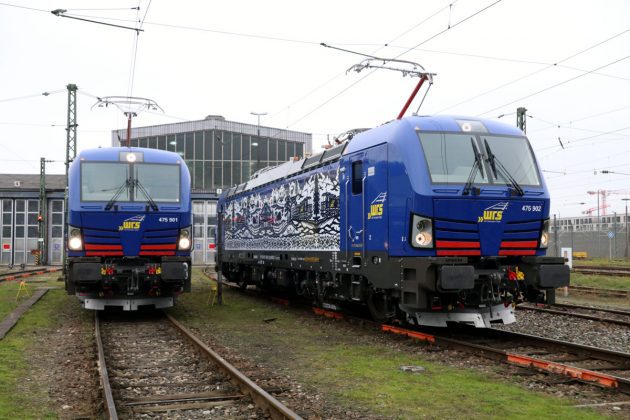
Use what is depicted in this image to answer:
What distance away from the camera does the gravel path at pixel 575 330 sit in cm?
1087

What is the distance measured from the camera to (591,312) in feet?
50.0

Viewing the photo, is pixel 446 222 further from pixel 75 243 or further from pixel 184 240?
pixel 75 243

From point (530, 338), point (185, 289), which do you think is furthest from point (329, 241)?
point (530, 338)

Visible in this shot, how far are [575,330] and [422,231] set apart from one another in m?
4.50

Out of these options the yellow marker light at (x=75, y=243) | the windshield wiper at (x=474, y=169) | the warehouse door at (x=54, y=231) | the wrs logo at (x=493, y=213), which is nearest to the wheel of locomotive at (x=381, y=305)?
the wrs logo at (x=493, y=213)

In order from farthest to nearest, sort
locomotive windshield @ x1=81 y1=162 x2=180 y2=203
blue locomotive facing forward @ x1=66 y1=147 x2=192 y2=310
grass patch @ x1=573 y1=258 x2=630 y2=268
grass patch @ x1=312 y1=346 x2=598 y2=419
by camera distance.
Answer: grass patch @ x1=573 y1=258 x2=630 y2=268 → locomotive windshield @ x1=81 y1=162 x2=180 y2=203 → blue locomotive facing forward @ x1=66 y1=147 x2=192 y2=310 → grass patch @ x1=312 y1=346 x2=598 y2=419

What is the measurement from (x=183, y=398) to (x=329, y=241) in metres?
6.51

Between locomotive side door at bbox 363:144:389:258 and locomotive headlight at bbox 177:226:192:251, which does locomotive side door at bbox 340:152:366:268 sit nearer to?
locomotive side door at bbox 363:144:389:258

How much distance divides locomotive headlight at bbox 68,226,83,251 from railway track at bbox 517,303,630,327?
1052 centimetres

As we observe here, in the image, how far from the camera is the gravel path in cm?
1087

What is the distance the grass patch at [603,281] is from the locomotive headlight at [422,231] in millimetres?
15023

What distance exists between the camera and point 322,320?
46.6 feet

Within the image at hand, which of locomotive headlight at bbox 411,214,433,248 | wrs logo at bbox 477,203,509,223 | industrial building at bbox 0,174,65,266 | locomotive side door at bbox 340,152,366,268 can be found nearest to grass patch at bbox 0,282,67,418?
locomotive headlight at bbox 411,214,433,248

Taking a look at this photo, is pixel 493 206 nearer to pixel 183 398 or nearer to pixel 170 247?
pixel 183 398
